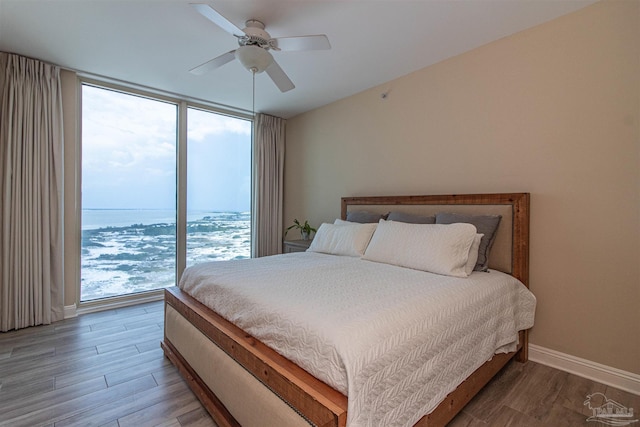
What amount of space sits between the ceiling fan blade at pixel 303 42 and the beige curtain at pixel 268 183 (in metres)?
2.52

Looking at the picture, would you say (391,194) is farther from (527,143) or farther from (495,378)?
(495,378)

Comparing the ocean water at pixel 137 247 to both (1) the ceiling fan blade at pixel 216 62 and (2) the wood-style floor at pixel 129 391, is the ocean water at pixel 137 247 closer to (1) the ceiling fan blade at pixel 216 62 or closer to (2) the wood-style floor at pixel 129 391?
(2) the wood-style floor at pixel 129 391

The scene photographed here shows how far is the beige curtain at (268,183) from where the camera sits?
4449 mm

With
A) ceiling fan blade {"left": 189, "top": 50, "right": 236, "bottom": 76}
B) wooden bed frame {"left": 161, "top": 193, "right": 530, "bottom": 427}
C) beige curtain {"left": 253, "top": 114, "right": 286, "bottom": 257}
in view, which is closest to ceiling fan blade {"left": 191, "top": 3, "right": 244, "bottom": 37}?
ceiling fan blade {"left": 189, "top": 50, "right": 236, "bottom": 76}

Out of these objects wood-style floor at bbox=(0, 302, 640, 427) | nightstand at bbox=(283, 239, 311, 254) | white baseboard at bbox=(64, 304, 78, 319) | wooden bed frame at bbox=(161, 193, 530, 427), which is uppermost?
nightstand at bbox=(283, 239, 311, 254)

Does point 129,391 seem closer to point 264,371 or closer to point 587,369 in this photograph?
point 264,371

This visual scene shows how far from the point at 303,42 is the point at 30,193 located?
2.94m

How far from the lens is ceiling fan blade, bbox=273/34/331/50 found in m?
1.88

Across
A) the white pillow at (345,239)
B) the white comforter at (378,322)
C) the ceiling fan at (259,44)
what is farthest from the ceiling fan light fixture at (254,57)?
the white pillow at (345,239)

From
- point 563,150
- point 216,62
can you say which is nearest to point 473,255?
point 563,150

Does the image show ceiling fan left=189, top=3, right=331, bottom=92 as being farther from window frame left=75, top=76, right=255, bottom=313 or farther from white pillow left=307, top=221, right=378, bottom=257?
window frame left=75, top=76, right=255, bottom=313

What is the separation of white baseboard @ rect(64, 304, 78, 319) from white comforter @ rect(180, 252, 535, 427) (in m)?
1.89

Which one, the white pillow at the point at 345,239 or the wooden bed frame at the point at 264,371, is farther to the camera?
the white pillow at the point at 345,239

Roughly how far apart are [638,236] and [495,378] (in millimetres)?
1279
